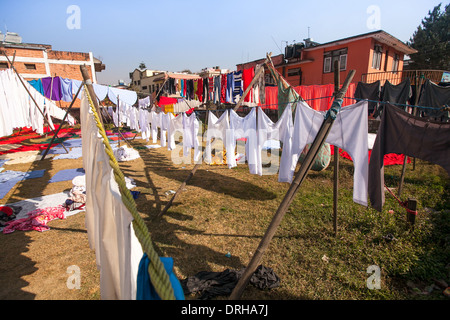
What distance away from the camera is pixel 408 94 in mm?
7637

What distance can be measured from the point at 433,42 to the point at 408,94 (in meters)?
23.8

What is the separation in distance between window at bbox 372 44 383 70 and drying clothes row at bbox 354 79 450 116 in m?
7.49

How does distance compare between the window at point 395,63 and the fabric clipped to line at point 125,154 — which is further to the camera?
the window at point 395,63

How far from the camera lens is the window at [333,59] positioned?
15.2 metres

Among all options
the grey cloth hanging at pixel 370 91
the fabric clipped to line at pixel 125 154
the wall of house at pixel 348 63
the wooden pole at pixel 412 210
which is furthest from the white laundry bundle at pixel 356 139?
the wall of house at pixel 348 63

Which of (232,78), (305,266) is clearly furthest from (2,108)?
(305,266)

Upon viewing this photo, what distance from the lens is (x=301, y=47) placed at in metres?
17.7

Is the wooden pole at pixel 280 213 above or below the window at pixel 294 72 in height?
below

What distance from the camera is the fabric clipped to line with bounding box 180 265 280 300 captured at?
108 inches

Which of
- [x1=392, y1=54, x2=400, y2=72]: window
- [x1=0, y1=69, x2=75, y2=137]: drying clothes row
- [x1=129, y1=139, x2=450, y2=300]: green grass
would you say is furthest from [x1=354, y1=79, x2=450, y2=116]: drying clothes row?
[x1=392, y1=54, x2=400, y2=72]: window

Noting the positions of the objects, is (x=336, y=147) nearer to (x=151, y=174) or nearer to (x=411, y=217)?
(x=411, y=217)

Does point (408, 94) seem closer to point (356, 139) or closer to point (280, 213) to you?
point (356, 139)

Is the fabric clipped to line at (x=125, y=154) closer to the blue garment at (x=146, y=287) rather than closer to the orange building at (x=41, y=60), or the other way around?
the blue garment at (x=146, y=287)

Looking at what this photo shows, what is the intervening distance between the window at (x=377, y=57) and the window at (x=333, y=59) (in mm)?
1731
